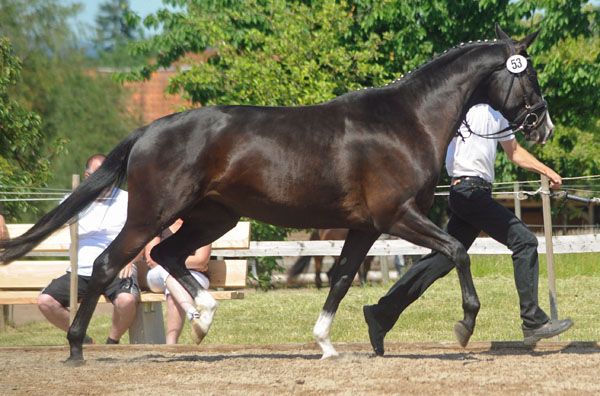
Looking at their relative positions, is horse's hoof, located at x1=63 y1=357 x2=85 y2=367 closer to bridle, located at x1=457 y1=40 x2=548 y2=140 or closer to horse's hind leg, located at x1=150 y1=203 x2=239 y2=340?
horse's hind leg, located at x1=150 y1=203 x2=239 y2=340

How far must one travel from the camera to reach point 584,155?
16.9 m

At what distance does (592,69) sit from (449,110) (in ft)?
33.8

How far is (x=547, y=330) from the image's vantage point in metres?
5.70

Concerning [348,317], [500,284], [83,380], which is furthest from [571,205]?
[83,380]

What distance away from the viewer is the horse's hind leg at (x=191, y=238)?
5949mm

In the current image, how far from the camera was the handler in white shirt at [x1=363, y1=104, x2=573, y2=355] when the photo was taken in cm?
579

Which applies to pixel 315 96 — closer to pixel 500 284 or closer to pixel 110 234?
pixel 500 284

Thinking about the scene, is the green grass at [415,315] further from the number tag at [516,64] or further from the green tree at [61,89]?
the green tree at [61,89]

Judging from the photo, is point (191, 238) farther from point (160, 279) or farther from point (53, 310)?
point (53, 310)

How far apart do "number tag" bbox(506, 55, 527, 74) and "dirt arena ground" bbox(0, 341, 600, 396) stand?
2.00m

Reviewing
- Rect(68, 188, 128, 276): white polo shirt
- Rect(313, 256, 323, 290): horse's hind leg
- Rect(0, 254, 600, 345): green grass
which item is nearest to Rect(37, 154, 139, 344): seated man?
Rect(68, 188, 128, 276): white polo shirt

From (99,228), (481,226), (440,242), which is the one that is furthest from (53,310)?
(481,226)

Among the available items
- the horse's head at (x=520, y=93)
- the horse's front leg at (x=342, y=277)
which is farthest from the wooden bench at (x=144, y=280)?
the horse's head at (x=520, y=93)

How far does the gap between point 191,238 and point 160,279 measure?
1149 mm
